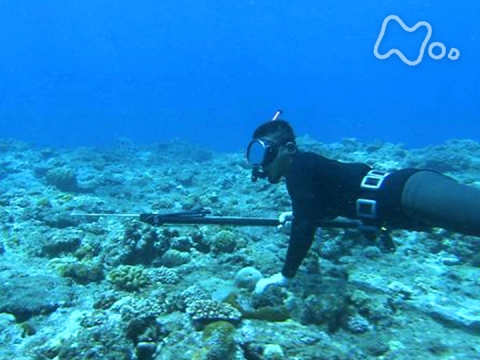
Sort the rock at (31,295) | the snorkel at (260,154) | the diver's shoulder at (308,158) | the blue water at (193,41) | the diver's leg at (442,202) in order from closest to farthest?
the diver's leg at (442,202), the rock at (31,295), the diver's shoulder at (308,158), the snorkel at (260,154), the blue water at (193,41)

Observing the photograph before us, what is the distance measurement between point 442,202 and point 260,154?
216cm

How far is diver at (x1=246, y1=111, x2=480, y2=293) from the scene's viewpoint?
480 centimetres

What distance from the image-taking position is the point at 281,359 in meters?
3.96

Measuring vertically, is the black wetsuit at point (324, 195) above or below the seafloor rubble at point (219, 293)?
above

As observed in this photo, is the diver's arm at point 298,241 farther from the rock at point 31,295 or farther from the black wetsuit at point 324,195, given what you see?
the rock at point 31,295

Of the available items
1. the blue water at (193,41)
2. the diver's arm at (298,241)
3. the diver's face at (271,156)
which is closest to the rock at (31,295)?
the diver's arm at (298,241)

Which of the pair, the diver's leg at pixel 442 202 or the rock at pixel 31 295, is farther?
the rock at pixel 31 295

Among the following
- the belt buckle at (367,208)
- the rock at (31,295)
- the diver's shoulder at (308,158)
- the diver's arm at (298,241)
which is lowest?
the rock at (31,295)

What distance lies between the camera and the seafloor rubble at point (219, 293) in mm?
4266

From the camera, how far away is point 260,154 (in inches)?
221

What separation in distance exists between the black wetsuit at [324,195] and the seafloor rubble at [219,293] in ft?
2.07

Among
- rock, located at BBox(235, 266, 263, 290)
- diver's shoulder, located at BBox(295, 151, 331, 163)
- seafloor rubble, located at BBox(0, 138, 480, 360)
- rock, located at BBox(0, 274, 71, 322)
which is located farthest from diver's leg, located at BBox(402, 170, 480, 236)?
rock, located at BBox(0, 274, 71, 322)

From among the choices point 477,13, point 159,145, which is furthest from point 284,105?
point 159,145

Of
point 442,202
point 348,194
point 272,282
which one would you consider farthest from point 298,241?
point 442,202
